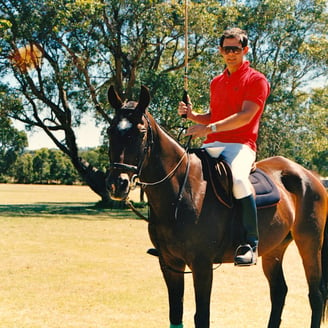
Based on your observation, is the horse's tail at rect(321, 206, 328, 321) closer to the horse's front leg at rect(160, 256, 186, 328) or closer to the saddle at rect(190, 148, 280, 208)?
the saddle at rect(190, 148, 280, 208)

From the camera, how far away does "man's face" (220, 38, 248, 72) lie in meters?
4.61

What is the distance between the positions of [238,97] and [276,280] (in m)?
2.38

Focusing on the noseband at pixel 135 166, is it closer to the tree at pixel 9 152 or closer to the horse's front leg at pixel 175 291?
the horse's front leg at pixel 175 291

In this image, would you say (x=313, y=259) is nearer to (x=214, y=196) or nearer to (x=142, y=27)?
(x=214, y=196)

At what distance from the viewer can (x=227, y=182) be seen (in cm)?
443

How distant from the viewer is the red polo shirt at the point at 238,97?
14.7 feet

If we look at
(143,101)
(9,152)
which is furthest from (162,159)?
(9,152)

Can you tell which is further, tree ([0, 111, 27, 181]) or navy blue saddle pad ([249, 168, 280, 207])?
tree ([0, 111, 27, 181])

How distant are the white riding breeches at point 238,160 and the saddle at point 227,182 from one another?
0.05 m

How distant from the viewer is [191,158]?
4.55 m

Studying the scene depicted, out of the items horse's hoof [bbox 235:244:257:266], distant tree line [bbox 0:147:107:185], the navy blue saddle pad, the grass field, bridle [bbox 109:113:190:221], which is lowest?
distant tree line [bbox 0:147:107:185]

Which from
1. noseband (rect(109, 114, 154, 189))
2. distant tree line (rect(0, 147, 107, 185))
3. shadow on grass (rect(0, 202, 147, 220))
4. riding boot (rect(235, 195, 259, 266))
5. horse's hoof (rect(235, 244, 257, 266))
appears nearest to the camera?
noseband (rect(109, 114, 154, 189))

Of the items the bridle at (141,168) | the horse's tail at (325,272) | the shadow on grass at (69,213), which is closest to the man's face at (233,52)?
the bridle at (141,168)

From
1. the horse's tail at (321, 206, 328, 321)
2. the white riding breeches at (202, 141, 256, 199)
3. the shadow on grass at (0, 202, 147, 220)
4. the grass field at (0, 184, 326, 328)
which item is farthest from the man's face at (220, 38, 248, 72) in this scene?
the shadow on grass at (0, 202, 147, 220)
